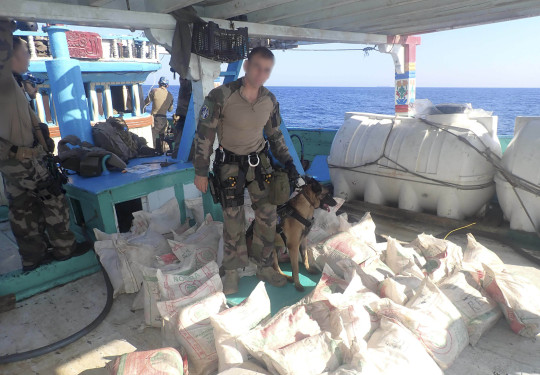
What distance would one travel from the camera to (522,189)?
4410 millimetres

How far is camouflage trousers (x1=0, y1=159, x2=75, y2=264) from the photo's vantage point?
11.5ft

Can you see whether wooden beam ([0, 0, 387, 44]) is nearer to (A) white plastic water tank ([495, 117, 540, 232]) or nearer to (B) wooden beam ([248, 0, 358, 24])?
(B) wooden beam ([248, 0, 358, 24])

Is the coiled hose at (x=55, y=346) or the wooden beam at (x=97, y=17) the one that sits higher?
the wooden beam at (x=97, y=17)

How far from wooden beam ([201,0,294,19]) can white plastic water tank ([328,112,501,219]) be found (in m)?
2.66

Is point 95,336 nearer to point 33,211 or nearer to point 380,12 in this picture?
point 33,211

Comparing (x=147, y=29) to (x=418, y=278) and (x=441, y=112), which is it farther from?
(x=441, y=112)

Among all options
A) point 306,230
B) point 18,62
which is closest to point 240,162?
point 306,230

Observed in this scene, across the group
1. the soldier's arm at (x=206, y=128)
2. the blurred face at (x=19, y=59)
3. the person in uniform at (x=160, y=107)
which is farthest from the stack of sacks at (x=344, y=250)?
the person in uniform at (x=160, y=107)

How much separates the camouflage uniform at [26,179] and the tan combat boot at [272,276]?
213 centimetres

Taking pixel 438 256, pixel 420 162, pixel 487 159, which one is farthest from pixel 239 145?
pixel 487 159

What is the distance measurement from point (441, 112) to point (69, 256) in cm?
536

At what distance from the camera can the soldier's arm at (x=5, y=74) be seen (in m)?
3.17

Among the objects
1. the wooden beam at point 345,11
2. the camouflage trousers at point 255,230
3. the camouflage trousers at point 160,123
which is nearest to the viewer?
the camouflage trousers at point 255,230

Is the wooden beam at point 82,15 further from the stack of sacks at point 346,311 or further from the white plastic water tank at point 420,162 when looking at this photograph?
the white plastic water tank at point 420,162
